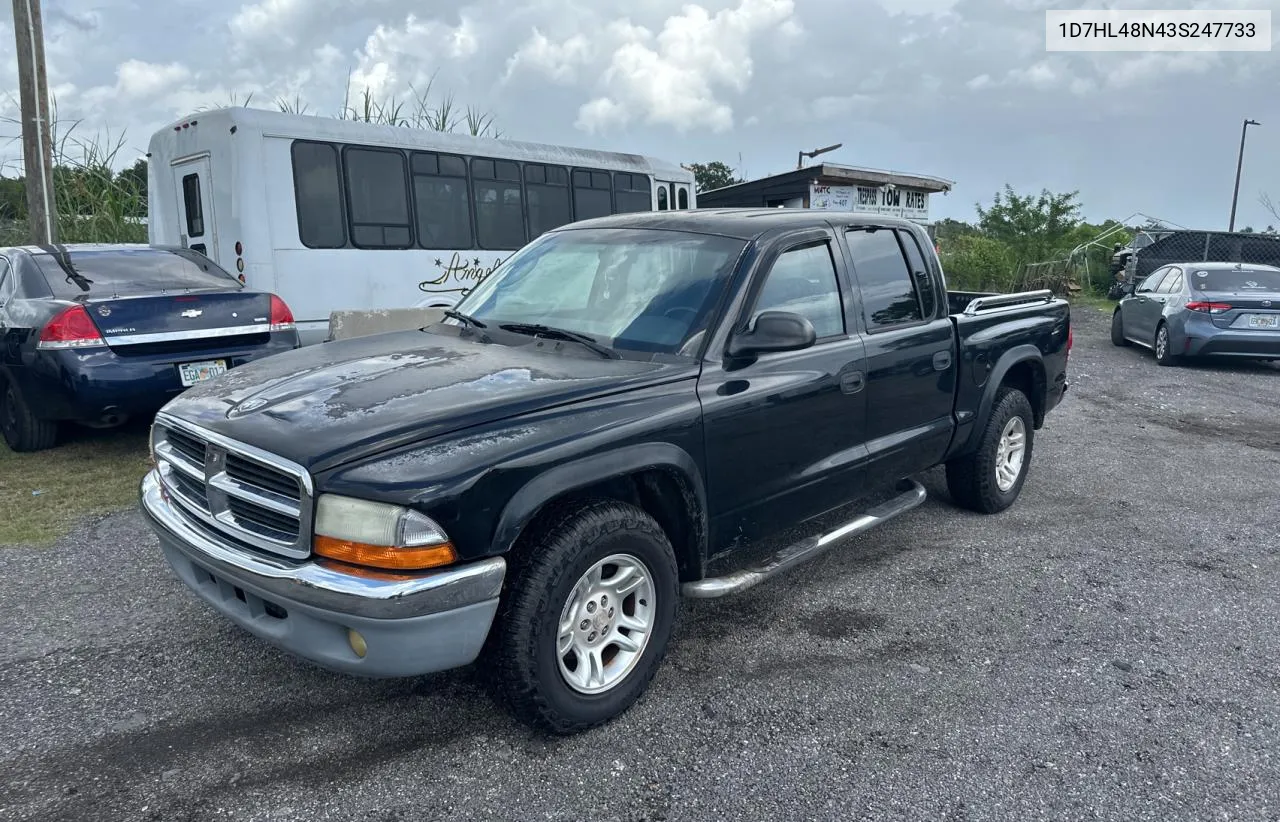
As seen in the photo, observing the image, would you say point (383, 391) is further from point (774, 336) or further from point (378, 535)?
point (774, 336)

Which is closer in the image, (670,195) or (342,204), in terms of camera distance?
(342,204)

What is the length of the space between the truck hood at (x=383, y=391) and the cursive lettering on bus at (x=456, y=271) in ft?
23.9

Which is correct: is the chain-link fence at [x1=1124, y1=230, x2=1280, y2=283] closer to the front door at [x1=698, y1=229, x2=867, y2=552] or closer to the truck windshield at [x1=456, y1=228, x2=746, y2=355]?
the front door at [x1=698, y1=229, x2=867, y2=552]

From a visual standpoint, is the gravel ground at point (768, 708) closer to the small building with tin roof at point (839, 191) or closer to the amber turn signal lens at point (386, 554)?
the amber turn signal lens at point (386, 554)

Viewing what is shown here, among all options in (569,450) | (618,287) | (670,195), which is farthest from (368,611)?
(670,195)

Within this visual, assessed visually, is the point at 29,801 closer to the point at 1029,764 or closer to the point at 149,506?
the point at 149,506

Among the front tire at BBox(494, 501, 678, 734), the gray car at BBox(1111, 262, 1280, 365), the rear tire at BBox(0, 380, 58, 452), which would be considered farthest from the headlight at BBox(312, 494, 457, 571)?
the gray car at BBox(1111, 262, 1280, 365)

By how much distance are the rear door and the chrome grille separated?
265cm

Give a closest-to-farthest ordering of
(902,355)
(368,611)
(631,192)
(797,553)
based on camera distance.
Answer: (368,611) < (797,553) < (902,355) < (631,192)

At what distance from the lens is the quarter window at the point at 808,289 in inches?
152

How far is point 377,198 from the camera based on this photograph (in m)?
10.3

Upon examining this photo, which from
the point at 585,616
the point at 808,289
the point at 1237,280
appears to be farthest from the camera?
the point at 1237,280

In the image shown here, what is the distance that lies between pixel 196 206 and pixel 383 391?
321 inches

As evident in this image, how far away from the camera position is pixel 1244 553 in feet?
16.7
